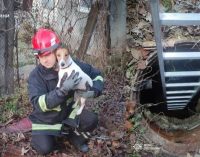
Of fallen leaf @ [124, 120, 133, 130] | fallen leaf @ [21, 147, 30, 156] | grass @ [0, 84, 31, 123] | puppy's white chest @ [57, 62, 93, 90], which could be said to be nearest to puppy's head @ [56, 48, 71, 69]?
puppy's white chest @ [57, 62, 93, 90]

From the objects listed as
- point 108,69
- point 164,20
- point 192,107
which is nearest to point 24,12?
point 108,69

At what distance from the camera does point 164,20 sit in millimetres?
3906

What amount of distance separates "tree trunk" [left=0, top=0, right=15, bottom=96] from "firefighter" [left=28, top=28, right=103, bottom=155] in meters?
1.61

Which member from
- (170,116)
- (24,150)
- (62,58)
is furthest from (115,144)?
(170,116)

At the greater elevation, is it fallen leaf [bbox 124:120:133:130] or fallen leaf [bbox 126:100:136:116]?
fallen leaf [bbox 126:100:136:116]

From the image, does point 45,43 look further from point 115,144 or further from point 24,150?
point 115,144

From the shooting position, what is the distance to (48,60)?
448 cm

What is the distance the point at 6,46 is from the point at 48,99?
87.3 inches

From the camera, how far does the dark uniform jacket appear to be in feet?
14.7

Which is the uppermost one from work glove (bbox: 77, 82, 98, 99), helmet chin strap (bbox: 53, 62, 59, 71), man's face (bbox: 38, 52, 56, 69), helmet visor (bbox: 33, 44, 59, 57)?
helmet visor (bbox: 33, 44, 59, 57)

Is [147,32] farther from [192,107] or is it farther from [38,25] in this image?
[192,107]

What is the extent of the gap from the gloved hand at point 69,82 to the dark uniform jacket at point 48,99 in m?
0.07

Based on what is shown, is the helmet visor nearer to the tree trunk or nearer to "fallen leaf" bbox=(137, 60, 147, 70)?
the tree trunk

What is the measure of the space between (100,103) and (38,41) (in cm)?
204
